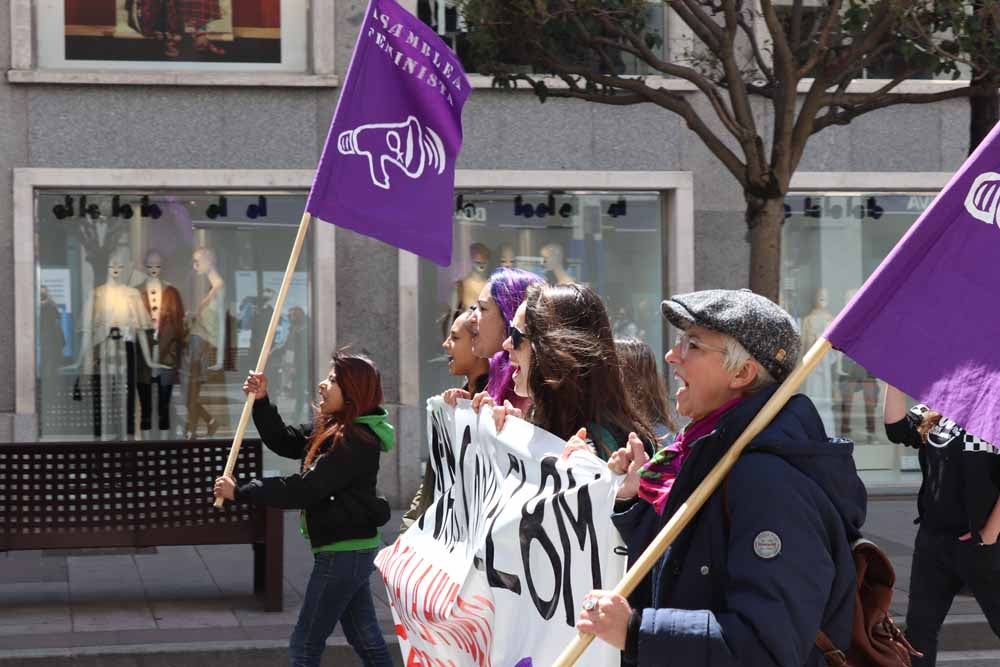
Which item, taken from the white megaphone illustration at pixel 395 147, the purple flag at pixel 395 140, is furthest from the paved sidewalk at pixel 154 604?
the white megaphone illustration at pixel 395 147

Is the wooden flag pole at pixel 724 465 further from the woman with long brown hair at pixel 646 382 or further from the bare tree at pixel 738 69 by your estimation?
the bare tree at pixel 738 69

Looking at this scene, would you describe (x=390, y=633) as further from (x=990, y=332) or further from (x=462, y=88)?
(x=990, y=332)

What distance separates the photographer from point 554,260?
48.9ft

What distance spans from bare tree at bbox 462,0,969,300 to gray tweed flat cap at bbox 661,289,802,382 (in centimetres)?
730

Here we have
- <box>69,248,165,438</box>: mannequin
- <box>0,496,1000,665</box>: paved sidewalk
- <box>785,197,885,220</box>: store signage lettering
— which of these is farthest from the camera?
<box>785,197,885,220</box>: store signage lettering

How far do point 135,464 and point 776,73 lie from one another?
5007mm

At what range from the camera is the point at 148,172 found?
13.8 meters

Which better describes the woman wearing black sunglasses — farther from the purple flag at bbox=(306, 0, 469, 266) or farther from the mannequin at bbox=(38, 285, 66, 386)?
the mannequin at bbox=(38, 285, 66, 386)

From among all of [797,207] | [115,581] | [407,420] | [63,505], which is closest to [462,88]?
[63,505]

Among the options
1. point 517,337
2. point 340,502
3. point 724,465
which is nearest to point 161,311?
point 340,502

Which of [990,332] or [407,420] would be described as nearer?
[990,332]

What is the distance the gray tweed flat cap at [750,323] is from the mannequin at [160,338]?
1146 centimetres

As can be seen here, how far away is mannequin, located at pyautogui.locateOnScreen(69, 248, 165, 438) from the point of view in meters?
14.0

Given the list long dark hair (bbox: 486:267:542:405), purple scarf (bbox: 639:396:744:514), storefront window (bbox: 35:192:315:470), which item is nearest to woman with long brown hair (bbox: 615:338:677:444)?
long dark hair (bbox: 486:267:542:405)
